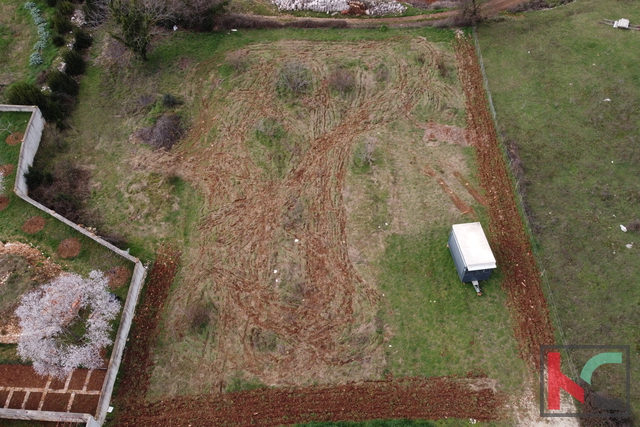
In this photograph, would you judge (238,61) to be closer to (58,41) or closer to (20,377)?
(58,41)

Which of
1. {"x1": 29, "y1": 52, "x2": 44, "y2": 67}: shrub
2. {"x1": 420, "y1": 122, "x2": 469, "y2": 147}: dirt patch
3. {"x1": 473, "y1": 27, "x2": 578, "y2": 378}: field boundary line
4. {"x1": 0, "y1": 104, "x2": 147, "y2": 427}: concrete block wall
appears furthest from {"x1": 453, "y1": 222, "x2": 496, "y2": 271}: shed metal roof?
{"x1": 29, "y1": 52, "x2": 44, "y2": 67}: shrub

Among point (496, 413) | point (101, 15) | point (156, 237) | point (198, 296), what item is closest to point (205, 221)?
point (156, 237)

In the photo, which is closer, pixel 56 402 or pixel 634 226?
pixel 56 402

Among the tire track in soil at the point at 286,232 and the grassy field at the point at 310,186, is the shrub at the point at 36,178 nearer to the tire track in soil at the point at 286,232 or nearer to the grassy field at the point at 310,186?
the grassy field at the point at 310,186

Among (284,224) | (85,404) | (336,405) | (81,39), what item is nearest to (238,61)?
(81,39)

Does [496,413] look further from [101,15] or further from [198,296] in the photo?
[101,15]
